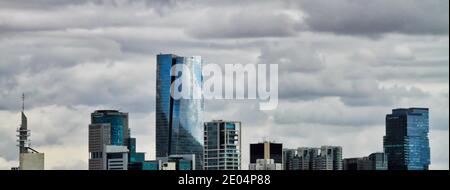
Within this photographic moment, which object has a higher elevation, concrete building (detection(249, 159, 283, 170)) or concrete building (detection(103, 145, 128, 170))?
concrete building (detection(103, 145, 128, 170))

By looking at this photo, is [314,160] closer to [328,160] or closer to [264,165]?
[328,160]

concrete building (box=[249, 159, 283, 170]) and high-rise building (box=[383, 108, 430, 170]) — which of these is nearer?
concrete building (box=[249, 159, 283, 170])

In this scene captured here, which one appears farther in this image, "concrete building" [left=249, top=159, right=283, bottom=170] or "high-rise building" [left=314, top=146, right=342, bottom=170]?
"high-rise building" [left=314, top=146, right=342, bottom=170]

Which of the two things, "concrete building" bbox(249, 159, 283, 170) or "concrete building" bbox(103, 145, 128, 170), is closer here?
"concrete building" bbox(249, 159, 283, 170)

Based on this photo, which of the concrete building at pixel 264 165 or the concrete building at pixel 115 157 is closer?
the concrete building at pixel 264 165

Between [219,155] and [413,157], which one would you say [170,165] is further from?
[413,157]

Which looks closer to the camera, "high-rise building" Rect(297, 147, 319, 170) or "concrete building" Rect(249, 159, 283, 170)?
"concrete building" Rect(249, 159, 283, 170)

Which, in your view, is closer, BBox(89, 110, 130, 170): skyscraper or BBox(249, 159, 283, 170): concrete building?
BBox(249, 159, 283, 170): concrete building

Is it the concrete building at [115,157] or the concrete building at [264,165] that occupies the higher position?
the concrete building at [115,157]

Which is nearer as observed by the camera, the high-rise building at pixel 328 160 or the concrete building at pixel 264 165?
the concrete building at pixel 264 165

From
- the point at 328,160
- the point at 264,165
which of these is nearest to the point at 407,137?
the point at 328,160

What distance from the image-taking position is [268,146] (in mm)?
153750
